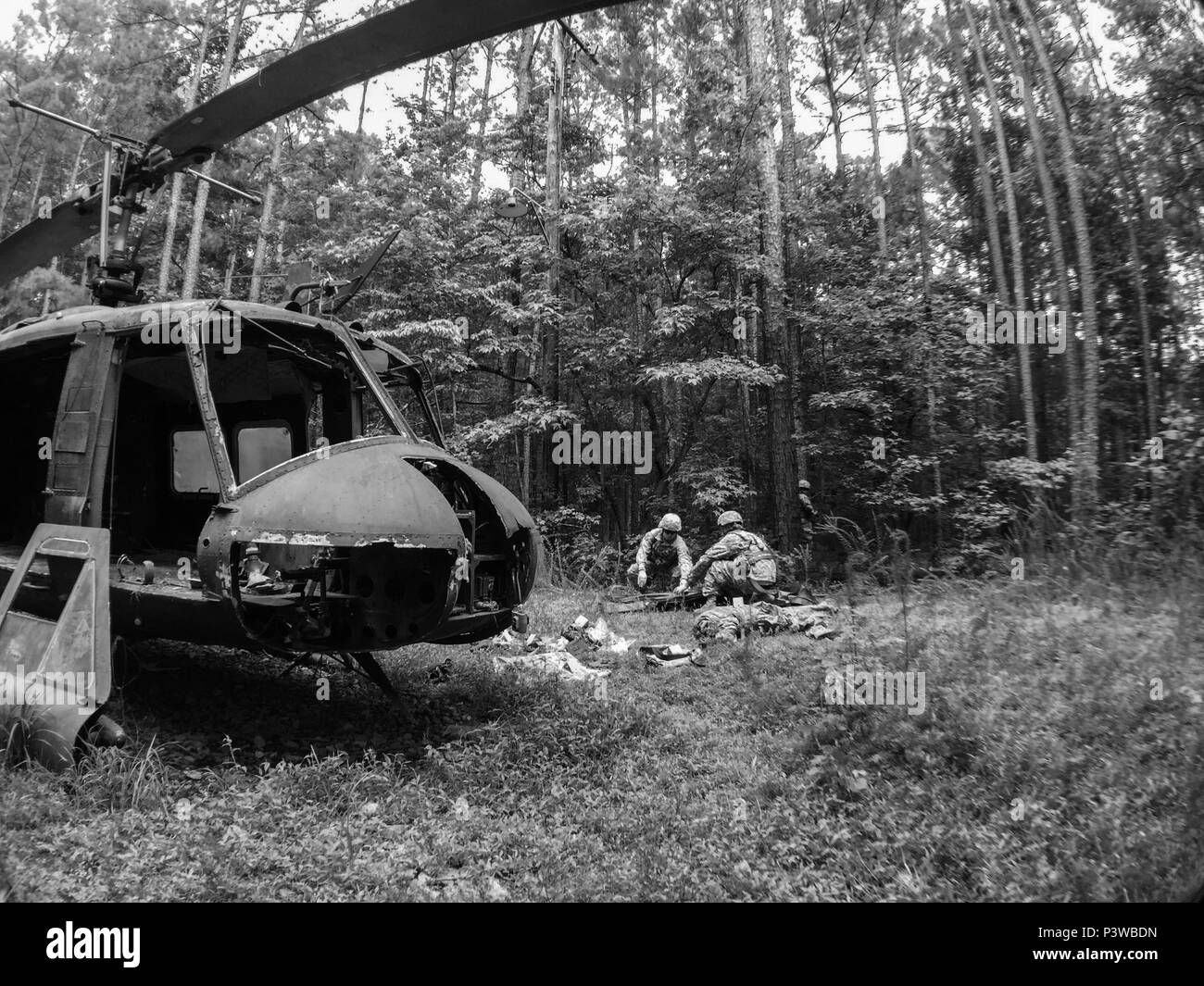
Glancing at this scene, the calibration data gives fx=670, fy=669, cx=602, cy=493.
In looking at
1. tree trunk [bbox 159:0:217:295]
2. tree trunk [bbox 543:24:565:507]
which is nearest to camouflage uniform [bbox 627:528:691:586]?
tree trunk [bbox 543:24:565:507]

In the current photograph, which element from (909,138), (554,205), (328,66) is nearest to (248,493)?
(328,66)

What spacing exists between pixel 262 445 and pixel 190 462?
816mm

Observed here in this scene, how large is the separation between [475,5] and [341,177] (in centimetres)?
1984

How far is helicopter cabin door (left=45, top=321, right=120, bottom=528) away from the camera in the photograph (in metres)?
4.30

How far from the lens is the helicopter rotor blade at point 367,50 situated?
7.43 ft

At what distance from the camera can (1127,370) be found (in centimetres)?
1093

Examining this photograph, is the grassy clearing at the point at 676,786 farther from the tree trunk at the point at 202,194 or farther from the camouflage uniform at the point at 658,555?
the tree trunk at the point at 202,194

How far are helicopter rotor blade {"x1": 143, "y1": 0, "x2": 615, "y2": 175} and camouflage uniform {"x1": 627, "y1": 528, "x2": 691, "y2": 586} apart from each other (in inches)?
285

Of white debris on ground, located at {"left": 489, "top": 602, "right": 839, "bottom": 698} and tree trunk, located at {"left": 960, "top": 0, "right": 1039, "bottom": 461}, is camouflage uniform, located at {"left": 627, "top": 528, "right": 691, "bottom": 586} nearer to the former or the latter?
white debris on ground, located at {"left": 489, "top": 602, "right": 839, "bottom": 698}

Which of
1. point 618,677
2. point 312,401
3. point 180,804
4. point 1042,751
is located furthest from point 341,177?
point 1042,751

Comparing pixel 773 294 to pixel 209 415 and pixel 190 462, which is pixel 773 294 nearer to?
pixel 190 462

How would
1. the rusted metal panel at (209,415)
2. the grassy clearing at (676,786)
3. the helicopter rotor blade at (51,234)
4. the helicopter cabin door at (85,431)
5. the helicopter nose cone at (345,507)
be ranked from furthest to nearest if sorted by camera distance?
the helicopter rotor blade at (51,234), the helicopter cabin door at (85,431), the rusted metal panel at (209,415), the helicopter nose cone at (345,507), the grassy clearing at (676,786)

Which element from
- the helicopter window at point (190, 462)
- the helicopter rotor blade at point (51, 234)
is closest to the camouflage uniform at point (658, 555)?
the helicopter window at point (190, 462)

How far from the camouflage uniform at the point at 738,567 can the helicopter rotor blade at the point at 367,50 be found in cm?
671
